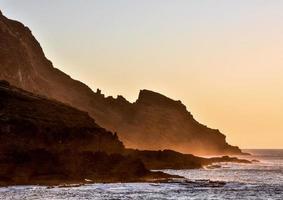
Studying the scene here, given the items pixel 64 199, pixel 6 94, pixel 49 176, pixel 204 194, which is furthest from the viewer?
pixel 6 94

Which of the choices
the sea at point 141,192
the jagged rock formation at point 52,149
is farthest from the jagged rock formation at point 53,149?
the sea at point 141,192

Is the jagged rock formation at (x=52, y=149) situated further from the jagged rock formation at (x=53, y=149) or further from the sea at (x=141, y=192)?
the sea at (x=141, y=192)

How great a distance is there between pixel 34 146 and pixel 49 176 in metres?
11.6

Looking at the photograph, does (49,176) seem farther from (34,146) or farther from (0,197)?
(0,197)

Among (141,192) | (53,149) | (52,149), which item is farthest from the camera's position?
(53,149)

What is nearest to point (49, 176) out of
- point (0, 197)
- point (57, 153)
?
point (57, 153)

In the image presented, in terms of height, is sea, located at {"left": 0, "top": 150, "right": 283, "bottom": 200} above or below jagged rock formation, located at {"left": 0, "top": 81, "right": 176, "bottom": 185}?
below

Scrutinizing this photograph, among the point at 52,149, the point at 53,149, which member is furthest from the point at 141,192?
the point at 53,149

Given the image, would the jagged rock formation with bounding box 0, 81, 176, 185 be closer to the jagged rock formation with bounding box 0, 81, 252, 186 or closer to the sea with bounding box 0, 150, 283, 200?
the jagged rock formation with bounding box 0, 81, 252, 186

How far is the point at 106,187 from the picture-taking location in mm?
102750

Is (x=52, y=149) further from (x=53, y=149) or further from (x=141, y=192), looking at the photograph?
(x=141, y=192)

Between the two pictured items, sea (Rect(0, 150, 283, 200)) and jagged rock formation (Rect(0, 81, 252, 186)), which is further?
jagged rock formation (Rect(0, 81, 252, 186))

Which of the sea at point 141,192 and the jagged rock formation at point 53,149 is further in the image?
the jagged rock formation at point 53,149

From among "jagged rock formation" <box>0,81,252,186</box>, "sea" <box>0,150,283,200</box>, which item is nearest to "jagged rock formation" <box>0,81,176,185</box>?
"jagged rock formation" <box>0,81,252,186</box>
